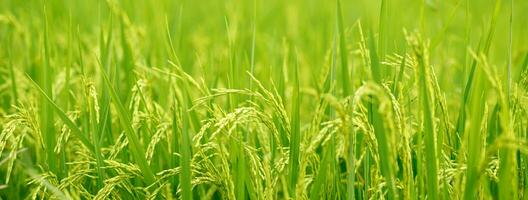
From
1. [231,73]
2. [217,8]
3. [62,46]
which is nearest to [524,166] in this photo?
[231,73]

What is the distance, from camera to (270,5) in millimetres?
5469

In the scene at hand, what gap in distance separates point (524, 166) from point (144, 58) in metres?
1.75

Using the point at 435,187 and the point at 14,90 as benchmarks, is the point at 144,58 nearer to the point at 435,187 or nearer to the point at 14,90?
the point at 14,90

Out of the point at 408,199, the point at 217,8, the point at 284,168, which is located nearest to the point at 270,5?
the point at 217,8

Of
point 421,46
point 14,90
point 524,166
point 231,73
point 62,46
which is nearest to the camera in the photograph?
point 421,46

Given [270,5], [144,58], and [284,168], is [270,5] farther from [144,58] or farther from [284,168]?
[284,168]

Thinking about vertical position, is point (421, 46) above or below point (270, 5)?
below

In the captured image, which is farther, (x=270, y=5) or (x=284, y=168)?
(x=270, y=5)

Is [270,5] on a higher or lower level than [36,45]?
higher

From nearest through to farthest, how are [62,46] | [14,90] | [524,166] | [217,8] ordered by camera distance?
[524,166] → [14,90] → [62,46] → [217,8]

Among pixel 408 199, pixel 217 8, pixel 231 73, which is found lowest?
pixel 408 199

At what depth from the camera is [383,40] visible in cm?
195

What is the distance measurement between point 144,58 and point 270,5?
2606 millimetres

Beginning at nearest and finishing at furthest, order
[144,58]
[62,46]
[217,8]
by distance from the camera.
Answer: [144,58] → [62,46] → [217,8]
